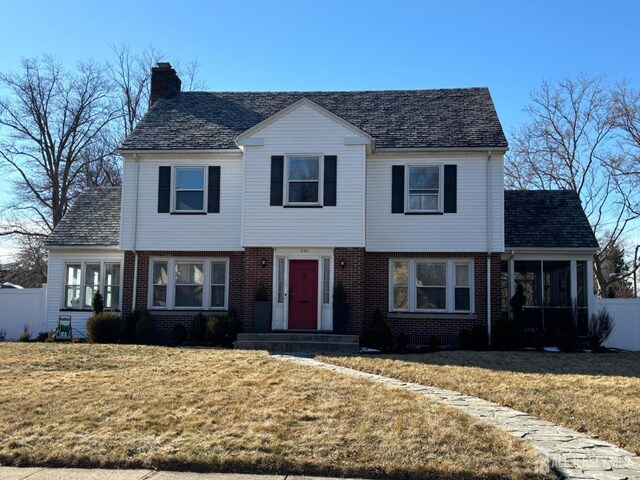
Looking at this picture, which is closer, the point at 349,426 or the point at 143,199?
the point at 349,426

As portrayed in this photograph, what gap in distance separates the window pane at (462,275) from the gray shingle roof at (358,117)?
11.7 feet

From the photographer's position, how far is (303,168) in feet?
58.9

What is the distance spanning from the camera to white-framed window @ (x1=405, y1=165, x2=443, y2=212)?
60.7ft

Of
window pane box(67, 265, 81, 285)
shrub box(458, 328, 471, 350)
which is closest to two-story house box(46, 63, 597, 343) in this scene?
window pane box(67, 265, 81, 285)

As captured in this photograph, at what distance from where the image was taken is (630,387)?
1070 cm

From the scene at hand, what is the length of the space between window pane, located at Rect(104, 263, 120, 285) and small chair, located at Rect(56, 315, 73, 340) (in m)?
1.70

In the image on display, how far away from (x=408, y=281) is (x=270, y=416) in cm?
1135

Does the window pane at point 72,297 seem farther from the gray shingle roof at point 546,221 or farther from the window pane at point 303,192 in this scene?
the gray shingle roof at point 546,221

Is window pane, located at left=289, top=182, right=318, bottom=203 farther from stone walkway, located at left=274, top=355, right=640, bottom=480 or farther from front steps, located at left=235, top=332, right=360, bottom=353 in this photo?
stone walkway, located at left=274, top=355, right=640, bottom=480

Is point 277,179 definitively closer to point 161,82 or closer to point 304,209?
point 304,209

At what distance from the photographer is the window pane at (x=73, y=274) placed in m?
20.6

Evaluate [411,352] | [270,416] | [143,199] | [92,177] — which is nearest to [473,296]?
[411,352]

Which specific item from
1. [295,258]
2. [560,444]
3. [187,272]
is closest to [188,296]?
[187,272]

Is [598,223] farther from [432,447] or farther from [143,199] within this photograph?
[432,447]
